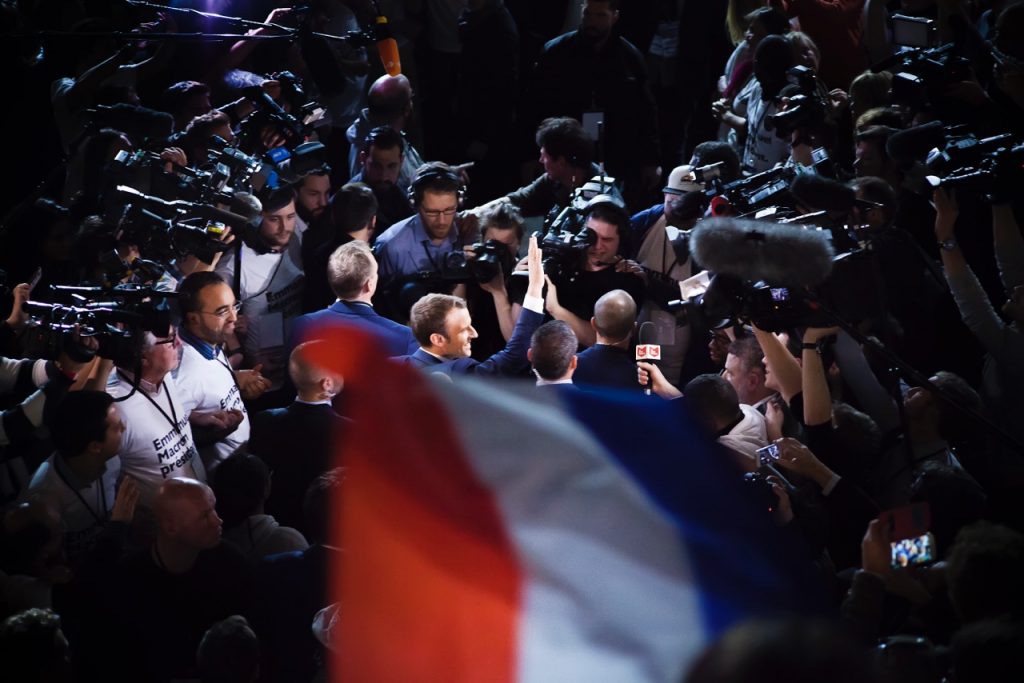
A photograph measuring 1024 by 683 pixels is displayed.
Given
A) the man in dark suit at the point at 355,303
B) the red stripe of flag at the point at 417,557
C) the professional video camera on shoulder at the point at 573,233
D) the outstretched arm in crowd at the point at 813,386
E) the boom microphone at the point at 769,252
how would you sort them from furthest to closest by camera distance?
the professional video camera on shoulder at the point at 573,233
the man in dark suit at the point at 355,303
the outstretched arm in crowd at the point at 813,386
the boom microphone at the point at 769,252
the red stripe of flag at the point at 417,557

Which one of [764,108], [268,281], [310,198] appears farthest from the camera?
[764,108]

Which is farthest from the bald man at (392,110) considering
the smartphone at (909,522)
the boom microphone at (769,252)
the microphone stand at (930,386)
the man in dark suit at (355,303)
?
the smartphone at (909,522)

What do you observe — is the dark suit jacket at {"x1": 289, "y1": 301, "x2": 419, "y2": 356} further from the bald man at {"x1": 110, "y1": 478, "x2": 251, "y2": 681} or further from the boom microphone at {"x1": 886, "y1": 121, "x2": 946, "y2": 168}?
the boom microphone at {"x1": 886, "y1": 121, "x2": 946, "y2": 168}

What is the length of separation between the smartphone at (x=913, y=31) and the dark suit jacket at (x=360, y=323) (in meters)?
2.69

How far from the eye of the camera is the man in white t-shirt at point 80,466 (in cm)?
462

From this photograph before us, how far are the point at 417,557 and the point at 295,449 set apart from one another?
2168 millimetres

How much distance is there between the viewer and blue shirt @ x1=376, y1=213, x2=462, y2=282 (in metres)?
6.14

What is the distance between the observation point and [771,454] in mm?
4590

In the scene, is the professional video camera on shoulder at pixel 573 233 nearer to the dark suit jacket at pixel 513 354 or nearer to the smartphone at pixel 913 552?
the dark suit jacket at pixel 513 354

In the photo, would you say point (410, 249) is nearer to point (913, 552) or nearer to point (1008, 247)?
point (1008, 247)

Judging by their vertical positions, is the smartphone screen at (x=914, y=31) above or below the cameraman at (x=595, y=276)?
above

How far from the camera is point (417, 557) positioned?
3049mm

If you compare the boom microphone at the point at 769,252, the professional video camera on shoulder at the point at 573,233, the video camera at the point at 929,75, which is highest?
the boom microphone at the point at 769,252

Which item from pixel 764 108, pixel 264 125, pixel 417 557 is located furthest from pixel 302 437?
pixel 764 108
